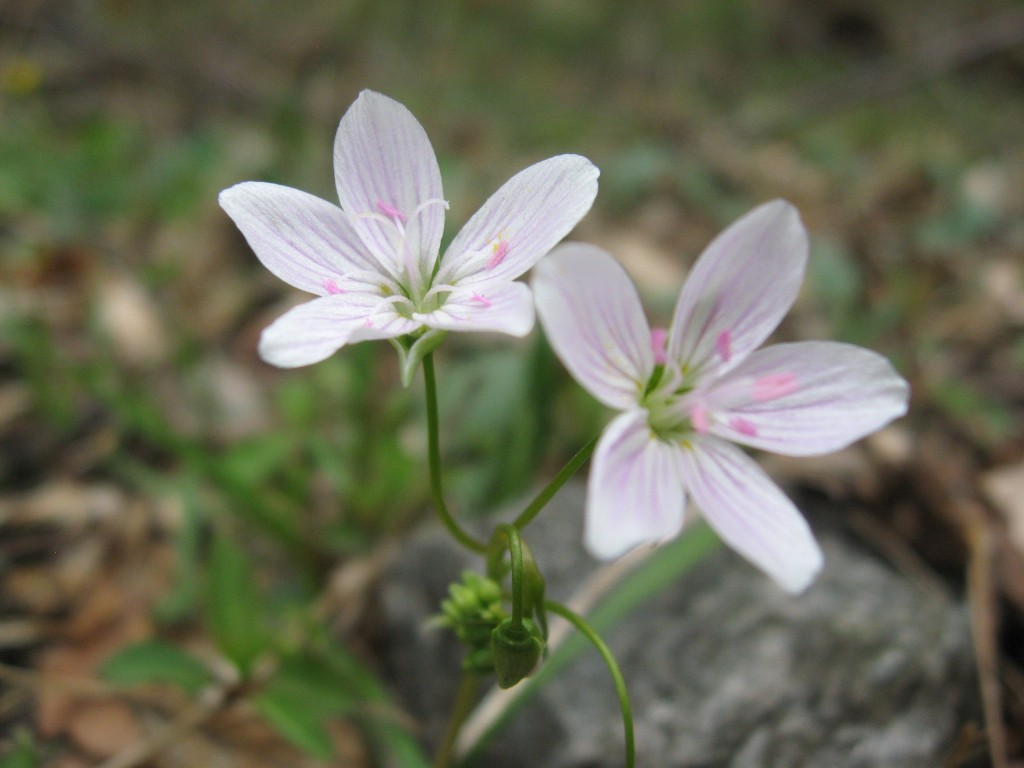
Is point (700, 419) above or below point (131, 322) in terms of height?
above

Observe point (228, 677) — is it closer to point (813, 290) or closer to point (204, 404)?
point (204, 404)

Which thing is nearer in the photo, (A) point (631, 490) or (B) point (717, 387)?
(A) point (631, 490)

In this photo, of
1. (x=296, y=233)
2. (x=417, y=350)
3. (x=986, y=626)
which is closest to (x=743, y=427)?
(x=417, y=350)

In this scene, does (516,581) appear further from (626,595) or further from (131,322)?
(131,322)

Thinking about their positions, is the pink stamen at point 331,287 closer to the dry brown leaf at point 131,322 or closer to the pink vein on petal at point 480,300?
the pink vein on petal at point 480,300

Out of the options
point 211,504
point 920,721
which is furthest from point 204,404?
point 920,721

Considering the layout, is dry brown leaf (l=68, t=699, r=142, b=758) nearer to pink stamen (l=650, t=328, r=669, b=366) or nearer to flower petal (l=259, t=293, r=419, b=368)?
flower petal (l=259, t=293, r=419, b=368)
